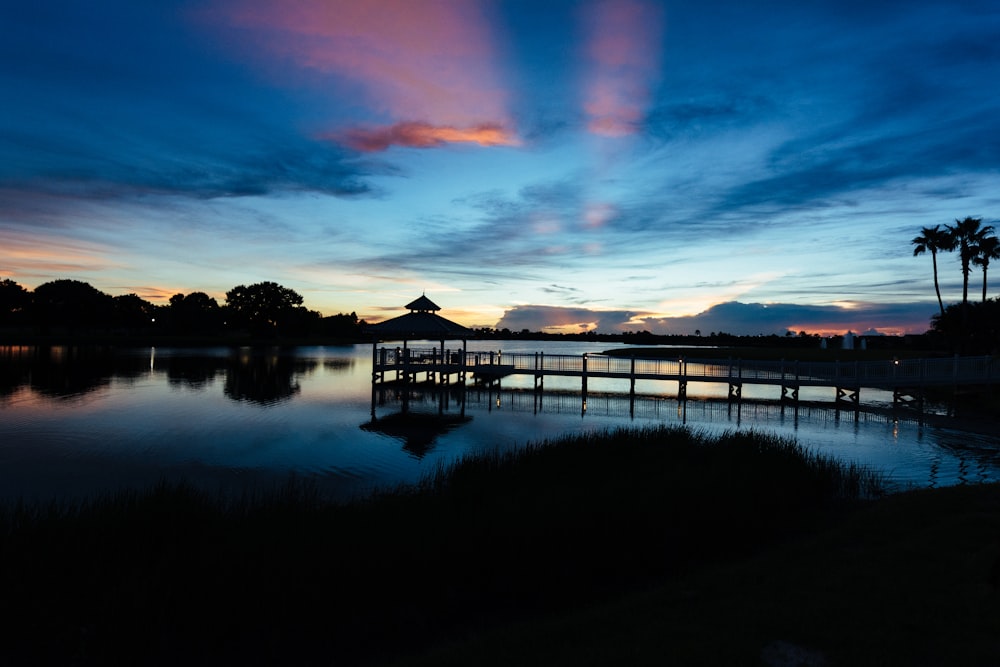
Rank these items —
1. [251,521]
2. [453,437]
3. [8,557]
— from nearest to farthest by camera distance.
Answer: [8,557]
[251,521]
[453,437]

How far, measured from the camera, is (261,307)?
107438mm

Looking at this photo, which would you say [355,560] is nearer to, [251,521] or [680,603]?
[251,521]

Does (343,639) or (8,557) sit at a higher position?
(8,557)

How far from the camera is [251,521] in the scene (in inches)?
294

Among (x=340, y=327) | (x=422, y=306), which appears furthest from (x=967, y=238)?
(x=340, y=327)

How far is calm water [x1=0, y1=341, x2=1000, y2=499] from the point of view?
1305 centimetres

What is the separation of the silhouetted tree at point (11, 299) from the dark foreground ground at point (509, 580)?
110 meters

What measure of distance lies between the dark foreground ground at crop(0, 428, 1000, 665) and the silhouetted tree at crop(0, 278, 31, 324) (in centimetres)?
10983

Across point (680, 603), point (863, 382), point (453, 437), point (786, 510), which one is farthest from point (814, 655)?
point (863, 382)

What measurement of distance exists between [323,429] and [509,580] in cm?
1340

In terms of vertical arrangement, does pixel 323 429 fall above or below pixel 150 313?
below

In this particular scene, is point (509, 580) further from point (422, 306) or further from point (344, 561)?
point (422, 306)

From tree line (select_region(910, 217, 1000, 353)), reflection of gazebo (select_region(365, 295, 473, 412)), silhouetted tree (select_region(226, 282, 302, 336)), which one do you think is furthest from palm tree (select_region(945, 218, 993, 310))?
silhouetted tree (select_region(226, 282, 302, 336))

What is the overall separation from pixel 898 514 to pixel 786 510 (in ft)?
5.83
